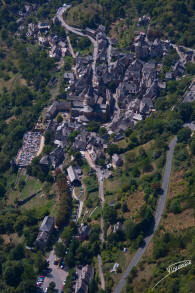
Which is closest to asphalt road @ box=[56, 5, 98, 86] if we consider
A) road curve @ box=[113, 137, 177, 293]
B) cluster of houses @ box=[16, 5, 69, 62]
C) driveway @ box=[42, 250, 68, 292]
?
cluster of houses @ box=[16, 5, 69, 62]

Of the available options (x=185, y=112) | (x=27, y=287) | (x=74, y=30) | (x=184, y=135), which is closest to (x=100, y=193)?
(x=184, y=135)

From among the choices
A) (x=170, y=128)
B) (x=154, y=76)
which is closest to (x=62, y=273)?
(x=170, y=128)

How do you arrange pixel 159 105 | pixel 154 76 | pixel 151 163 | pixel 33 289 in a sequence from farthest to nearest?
pixel 154 76
pixel 159 105
pixel 151 163
pixel 33 289

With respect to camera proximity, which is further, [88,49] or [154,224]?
[88,49]

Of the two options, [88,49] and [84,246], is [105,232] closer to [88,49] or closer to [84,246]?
[84,246]

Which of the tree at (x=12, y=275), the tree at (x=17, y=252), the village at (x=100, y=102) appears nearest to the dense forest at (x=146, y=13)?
the village at (x=100, y=102)

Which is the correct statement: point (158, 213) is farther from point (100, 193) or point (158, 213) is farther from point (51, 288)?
point (51, 288)

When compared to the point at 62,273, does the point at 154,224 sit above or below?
above
